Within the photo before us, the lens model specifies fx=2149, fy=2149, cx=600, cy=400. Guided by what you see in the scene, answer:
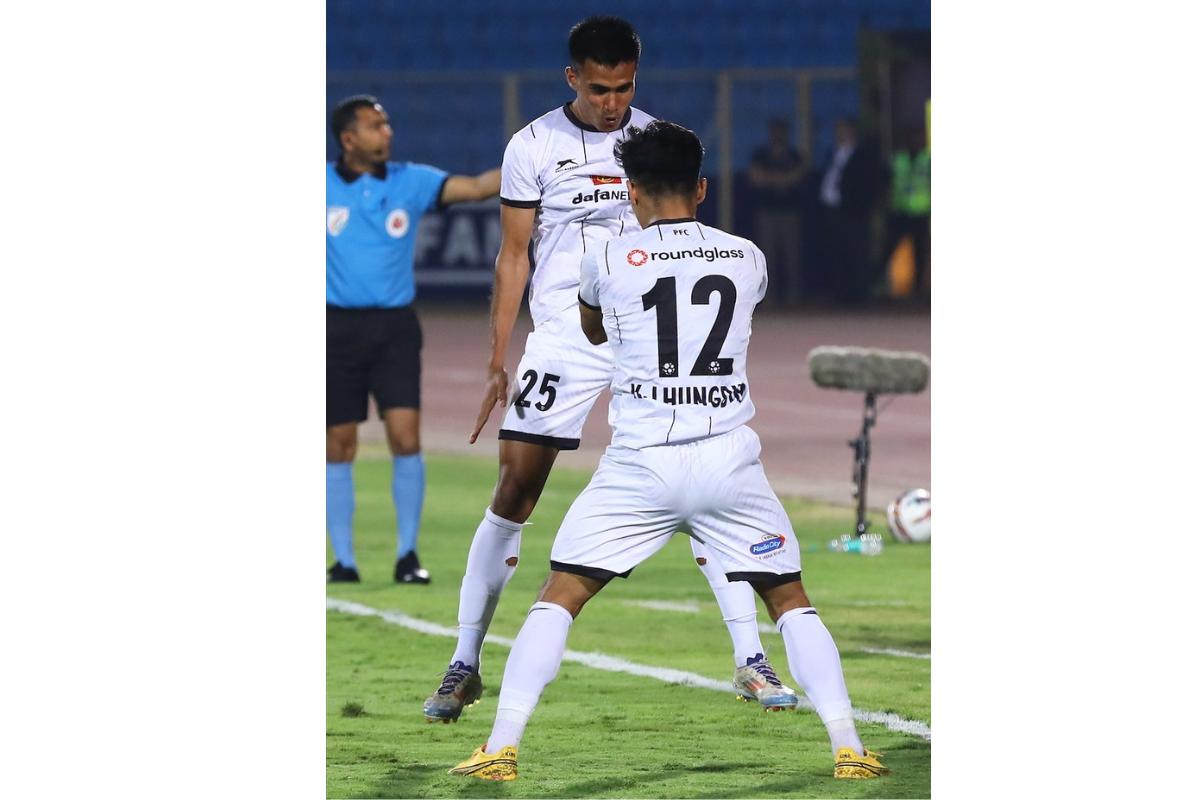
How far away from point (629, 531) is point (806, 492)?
5720 millimetres

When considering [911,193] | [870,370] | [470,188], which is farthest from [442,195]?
[911,193]

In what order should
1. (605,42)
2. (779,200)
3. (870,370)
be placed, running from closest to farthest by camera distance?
1. (605,42)
2. (870,370)
3. (779,200)

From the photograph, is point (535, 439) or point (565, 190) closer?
point (565, 190)

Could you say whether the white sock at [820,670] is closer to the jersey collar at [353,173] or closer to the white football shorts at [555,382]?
the white football shorts at [555,382]

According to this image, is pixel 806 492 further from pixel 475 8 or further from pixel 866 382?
pixel 475 8

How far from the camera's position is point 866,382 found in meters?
8.31

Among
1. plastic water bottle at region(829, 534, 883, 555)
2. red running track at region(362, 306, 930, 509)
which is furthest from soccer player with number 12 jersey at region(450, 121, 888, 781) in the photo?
red running track at region(362, 306, 930, 509)

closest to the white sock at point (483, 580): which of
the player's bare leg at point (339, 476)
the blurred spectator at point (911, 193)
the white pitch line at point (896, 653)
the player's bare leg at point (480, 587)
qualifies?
the player's bare leg at point (480, 587)

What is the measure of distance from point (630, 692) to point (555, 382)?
1.11 meters

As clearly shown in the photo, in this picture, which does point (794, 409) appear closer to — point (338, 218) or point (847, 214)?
point (338, 218)

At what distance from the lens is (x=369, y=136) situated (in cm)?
772

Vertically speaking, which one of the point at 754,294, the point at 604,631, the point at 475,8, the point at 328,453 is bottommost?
the point at 604,631

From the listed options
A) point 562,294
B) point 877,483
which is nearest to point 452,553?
point 877,483

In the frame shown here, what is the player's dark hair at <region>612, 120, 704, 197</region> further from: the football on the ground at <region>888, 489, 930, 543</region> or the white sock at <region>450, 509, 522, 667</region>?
the football on the ground at <region>888, 489, 930, 543</region>
